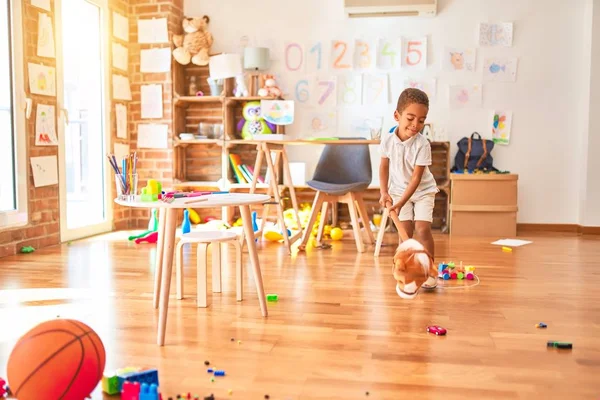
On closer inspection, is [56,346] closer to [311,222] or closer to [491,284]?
[491,284]

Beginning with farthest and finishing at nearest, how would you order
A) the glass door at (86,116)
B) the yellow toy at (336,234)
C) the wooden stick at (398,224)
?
the glass door at (86,116), the yellow toy at (336,234), the wooden stick at (398,224)

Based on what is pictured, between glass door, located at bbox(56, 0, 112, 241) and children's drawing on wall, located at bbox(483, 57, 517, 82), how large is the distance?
10.3 feet

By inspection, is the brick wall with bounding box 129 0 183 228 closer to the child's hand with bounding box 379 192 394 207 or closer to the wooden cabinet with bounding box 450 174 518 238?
the wooden cabinet with bounding box 450 174 518 238

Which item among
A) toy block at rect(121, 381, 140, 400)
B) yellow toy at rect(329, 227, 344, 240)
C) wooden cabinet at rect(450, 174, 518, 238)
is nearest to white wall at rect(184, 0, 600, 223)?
wooden cabinet at rect(450, 174, 518, 238)

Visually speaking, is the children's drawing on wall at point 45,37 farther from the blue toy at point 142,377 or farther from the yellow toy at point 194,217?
the blue toy at point 142,377

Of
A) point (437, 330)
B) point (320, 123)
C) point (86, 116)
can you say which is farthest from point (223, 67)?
point (437, 330)

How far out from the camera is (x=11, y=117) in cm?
404

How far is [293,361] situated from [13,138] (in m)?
2.86

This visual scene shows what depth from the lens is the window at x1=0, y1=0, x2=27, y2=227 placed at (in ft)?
13.1

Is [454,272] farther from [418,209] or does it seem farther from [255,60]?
[255,60]

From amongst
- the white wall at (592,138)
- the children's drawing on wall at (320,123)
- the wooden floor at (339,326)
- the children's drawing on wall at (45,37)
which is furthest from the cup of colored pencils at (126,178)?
the white wall at (592,138)

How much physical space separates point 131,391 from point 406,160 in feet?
6.49

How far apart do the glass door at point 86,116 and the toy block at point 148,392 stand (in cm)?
330

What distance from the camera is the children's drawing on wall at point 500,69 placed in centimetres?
532
